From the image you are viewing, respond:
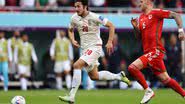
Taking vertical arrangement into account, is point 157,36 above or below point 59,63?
above

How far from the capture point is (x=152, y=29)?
15344mm

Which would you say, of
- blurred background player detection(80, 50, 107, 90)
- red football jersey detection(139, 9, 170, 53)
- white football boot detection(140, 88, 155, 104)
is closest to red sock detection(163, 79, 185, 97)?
white football boot detection(140, 88, 155, 104)

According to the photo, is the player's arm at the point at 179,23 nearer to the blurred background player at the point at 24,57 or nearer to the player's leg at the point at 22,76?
the blurred background player at the point at 24,57

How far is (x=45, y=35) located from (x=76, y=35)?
1385 mm

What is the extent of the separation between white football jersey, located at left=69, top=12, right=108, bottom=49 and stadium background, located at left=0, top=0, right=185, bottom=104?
37.6 ft

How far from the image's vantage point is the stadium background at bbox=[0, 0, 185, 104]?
1064 inches

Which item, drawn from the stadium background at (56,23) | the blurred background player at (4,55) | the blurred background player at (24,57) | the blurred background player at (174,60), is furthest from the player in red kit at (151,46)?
the blurred background player at (174,60)

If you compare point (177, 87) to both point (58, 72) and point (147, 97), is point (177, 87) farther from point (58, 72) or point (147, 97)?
point (58, 72)

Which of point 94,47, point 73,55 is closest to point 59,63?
point 73,55

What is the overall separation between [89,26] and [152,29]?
4.64 ft

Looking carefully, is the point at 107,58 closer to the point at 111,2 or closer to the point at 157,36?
the point at 111,2

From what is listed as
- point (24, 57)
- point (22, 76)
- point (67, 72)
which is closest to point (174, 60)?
point (67, 72)

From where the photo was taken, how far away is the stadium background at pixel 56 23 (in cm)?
2702

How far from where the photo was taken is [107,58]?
91.4 feet
